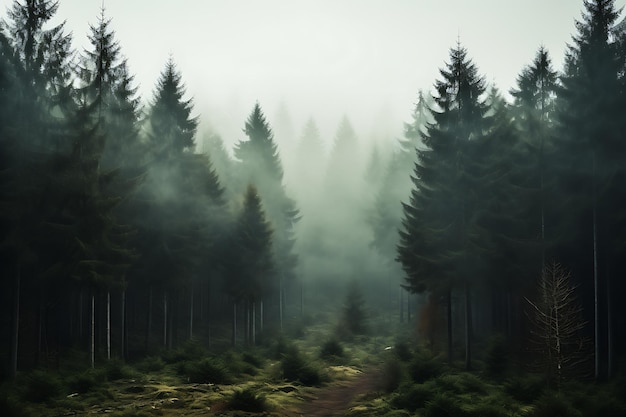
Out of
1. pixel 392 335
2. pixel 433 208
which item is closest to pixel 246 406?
pixel 433 208

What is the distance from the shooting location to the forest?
19.6m

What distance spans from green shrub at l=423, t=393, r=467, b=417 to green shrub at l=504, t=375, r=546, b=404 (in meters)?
4.37

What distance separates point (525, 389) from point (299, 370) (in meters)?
9.85

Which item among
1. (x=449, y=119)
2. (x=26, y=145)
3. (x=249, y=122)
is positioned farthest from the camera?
(x=249, y=122)

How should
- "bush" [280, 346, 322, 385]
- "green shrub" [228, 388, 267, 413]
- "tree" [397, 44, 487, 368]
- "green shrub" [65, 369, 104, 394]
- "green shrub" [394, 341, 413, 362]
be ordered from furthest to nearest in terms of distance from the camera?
"green shrub" [394, 341, 413, 362] → "tree" [397, 44, 487, 368] → "bush" [280, 346, 322, 385] → "green shrub" [65, 369, 104, 394] → "green shrub" [228, 388, 267, 413]

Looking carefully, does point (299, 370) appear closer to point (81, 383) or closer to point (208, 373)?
point (208, 373)

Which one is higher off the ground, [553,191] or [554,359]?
[553,191]

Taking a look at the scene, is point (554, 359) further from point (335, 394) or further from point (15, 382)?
point (15, 382)

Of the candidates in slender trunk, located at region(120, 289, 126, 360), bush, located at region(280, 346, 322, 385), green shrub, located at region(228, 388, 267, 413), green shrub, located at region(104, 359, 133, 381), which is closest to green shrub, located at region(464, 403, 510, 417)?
green shrub, located at region(228, 388, 267, 413)

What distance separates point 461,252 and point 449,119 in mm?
7542

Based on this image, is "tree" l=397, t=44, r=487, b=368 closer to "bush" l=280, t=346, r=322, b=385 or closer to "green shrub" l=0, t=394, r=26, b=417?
"bush" l=280, t=346, r=322, b=385

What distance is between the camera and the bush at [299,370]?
22.2 m

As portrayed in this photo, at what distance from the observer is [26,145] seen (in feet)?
66.8

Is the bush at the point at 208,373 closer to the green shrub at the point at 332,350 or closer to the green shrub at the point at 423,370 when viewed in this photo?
the green shrub at the point at 423,370
